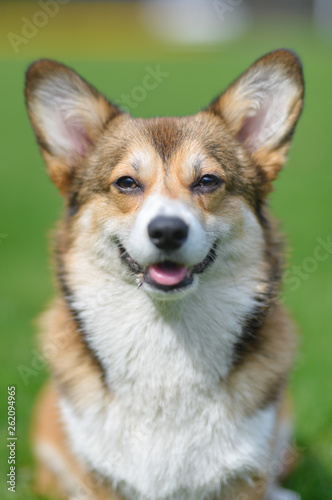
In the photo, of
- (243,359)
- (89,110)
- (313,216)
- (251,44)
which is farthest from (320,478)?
(251,44)

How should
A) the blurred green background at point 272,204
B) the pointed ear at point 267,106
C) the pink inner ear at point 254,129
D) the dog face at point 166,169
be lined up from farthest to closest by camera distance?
1. the blurred green background at point 272,204
2. the pink inner ear at point 254,129
3. the pointed ear at point 267,106
4. the dog face at point 166,169

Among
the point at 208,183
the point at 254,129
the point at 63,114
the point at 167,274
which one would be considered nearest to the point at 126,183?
the point at 208,183

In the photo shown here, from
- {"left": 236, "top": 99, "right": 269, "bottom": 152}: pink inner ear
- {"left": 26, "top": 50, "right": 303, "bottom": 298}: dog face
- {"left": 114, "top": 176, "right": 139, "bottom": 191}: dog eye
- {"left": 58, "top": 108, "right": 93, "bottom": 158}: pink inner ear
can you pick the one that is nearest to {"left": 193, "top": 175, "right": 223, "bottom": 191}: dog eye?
{"left": 26, "top": 50, "right": 303, "bottom": 298}: dog face

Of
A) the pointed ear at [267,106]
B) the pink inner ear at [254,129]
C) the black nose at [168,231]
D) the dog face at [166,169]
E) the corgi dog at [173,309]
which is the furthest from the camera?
the pink inner ear at [254,129]

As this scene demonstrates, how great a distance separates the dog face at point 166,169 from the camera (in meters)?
3.36

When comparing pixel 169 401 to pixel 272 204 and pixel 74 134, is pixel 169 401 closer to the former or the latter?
pixel 74 134

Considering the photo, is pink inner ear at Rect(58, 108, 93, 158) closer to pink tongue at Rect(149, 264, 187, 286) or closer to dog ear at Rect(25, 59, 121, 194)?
dog ear at Rect(25, 59, 121, 194)

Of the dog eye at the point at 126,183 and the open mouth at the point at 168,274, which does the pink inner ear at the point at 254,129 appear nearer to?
the dog eye at the point at 126,183

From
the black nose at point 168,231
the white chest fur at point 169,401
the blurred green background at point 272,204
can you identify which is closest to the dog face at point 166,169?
the black nose at point 168,231

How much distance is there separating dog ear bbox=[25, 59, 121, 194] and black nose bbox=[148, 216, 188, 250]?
1025 mm

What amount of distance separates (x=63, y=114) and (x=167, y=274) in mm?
1317

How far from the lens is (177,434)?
3.60 meters

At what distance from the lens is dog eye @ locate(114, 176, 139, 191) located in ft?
11.9

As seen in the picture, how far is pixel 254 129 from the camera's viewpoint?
4074mm
